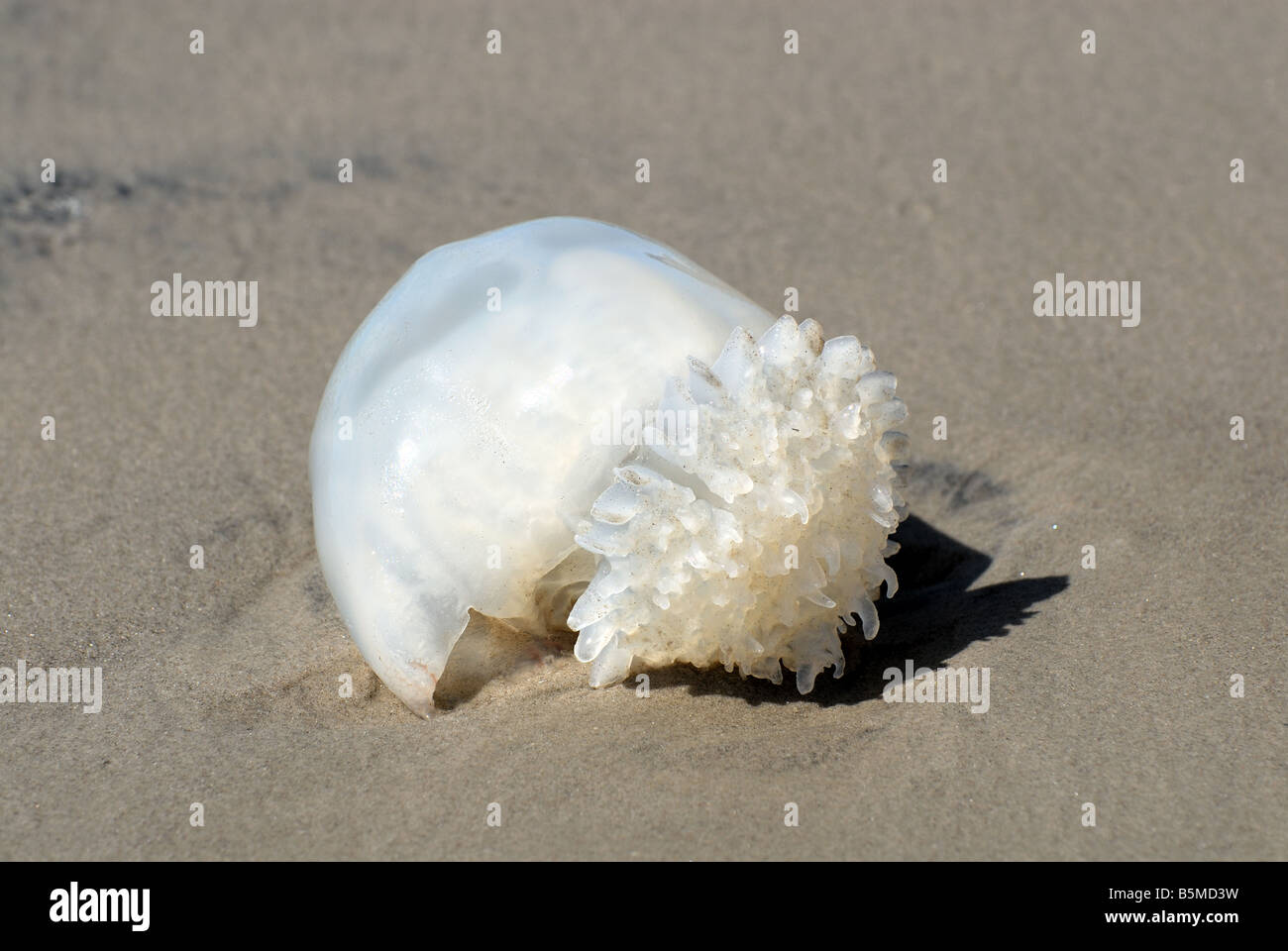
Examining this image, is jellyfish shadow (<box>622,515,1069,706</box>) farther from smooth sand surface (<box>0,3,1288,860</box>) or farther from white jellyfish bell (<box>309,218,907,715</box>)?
white jellyfish bell (<box>309,218,907,715</box>)

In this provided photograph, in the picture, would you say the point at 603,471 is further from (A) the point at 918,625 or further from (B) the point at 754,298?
(B) the point at 754,298

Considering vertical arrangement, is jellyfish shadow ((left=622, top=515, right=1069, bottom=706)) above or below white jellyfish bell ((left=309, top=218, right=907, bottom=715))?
below

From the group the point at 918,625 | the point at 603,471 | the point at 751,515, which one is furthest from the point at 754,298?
the point at 751,515

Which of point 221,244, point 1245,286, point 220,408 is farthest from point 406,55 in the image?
point 1245,286

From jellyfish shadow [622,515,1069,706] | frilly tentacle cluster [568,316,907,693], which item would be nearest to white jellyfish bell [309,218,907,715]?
frilly tentacle cluster [568,316,907,693]

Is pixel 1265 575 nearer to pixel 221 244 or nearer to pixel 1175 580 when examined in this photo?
pixel 1175 580

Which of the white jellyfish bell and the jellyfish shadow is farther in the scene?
the jellyfish shadow

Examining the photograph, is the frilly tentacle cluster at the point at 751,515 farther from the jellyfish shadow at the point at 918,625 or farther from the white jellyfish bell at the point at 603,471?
the jellyfish shadow at the point at 918,625
